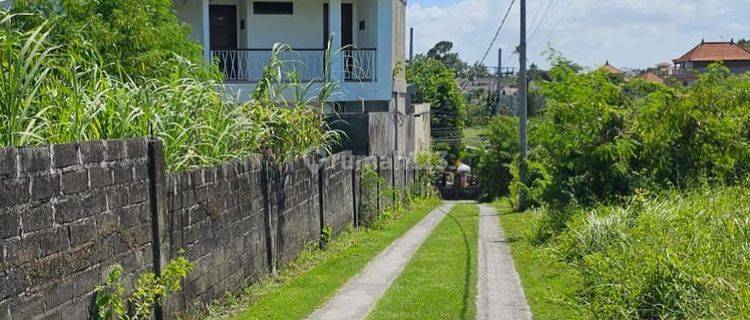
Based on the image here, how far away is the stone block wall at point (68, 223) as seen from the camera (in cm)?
511

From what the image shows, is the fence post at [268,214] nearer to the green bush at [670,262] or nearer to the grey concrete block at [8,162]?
the green bush at [670,262]

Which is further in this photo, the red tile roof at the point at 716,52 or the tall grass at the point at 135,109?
the red tile roof at the point at 716,52

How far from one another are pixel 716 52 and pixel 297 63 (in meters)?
48.2

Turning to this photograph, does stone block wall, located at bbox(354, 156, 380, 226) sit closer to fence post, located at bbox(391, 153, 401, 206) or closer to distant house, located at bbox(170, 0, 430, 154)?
fence post, located at bbox(391, 153, 401, 206)

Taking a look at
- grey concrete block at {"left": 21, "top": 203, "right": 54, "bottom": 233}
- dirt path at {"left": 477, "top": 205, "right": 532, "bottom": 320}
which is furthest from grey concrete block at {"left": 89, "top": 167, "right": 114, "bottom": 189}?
dirt path at {"left": 477, "top": 205, "right": 532, "bottom": 320}

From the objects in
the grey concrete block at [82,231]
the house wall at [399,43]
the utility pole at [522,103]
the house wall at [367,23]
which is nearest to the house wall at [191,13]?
the house wall at [367,23]

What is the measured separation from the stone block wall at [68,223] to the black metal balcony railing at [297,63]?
49.7 ft

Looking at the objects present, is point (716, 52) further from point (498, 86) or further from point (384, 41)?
point (384, 41)

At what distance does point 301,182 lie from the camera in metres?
12.2

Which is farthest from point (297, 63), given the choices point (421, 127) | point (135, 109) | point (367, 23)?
point (135, 109)

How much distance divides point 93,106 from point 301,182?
535cm

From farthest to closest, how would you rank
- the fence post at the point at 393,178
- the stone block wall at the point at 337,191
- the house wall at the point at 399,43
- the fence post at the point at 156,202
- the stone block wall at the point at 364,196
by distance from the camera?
the house wall at the point at 399,43, the fence post at the point at 393,178, the stone block wall at the point at 364,196, the stone block wall at the point at 337,191, the fence post at the point at 156,202

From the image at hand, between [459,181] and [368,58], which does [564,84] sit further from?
[459,181]

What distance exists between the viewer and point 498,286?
1060cm
